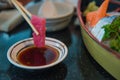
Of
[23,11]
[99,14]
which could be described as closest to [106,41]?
[99,14]

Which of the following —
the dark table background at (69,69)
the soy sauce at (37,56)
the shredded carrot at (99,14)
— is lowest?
the dark table background at (69,69)

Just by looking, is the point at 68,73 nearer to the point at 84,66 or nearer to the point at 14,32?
the point at 84,66

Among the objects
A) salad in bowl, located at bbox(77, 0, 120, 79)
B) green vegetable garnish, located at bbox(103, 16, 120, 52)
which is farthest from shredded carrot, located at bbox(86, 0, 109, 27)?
green vegetable garnish, located at bbox(103, 16, 120, 52)

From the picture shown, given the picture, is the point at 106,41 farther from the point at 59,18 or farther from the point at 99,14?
the point at 59,18

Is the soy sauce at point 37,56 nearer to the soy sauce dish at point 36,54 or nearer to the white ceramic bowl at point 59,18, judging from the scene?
the soy sauce dish at point 36,54

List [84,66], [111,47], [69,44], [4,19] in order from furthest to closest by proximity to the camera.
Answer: [4,19], [69,44], [84,66], [111,47]

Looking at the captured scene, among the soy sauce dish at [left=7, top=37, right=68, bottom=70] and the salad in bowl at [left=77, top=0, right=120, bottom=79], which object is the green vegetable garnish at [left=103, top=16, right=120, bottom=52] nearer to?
the salad in bowl at [left=77, top=0, right=120, bottom=79]

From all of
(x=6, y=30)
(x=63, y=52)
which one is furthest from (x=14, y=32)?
(x=63, y=52)

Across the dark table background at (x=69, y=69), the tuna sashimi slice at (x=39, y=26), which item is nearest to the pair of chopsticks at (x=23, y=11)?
the tuna sashimi slice at (x=39, y=26)
